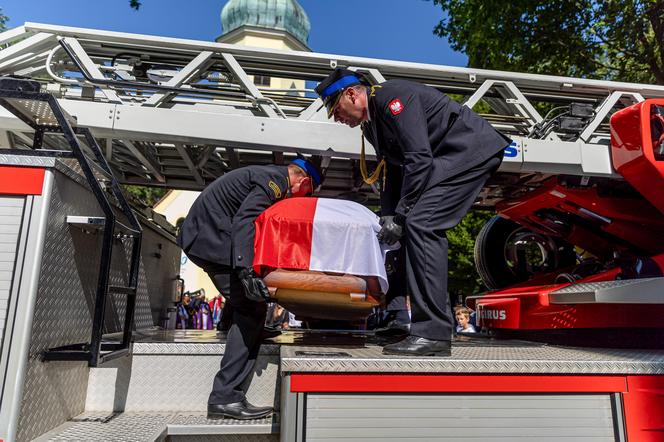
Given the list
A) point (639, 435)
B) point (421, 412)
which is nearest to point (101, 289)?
point (421, 412)

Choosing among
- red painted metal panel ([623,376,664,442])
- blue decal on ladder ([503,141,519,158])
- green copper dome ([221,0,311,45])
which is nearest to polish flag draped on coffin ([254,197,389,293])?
red painted metal panel ([623,376,664,442])

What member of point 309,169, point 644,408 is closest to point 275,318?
point 309,169

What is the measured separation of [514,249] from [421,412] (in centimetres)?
292

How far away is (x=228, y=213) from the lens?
9.05 ft

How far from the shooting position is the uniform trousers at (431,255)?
97.3 inches

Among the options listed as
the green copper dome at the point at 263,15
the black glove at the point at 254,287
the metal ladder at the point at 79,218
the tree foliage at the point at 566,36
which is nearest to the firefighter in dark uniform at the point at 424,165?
the black glove at the point at 254,287

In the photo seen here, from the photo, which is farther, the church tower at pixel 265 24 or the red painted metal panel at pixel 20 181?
the church tower at pixel 265 24

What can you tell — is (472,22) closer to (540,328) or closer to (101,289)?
(540,328)

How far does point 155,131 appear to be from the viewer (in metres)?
3.12

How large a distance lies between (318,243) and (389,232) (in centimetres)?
38

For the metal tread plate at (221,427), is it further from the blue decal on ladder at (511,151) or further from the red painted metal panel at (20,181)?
the blue decal on ladder at (511,151)

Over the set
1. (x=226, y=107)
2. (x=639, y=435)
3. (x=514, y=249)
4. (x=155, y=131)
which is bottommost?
(x=639, y=435)

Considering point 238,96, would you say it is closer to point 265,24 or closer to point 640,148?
point 640,148

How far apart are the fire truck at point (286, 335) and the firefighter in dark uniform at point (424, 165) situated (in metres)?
0.29
